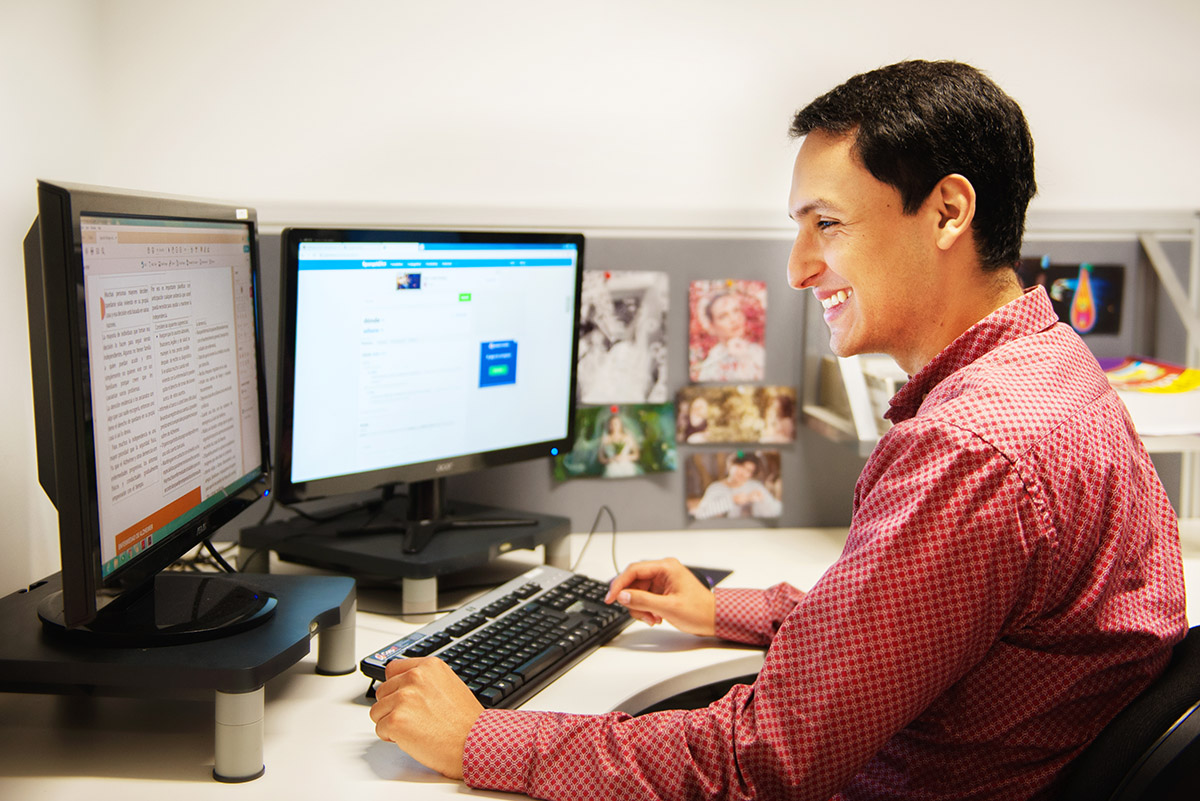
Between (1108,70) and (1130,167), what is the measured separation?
6.8 inches

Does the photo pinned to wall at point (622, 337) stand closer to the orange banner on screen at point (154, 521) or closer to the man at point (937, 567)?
the man at point (937, 567)

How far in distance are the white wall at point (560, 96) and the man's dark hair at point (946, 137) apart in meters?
0.67

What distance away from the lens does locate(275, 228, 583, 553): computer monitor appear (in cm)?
116

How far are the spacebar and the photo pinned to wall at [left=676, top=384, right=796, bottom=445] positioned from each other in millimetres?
637

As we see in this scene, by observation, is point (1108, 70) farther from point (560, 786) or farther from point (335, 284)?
point (560, 786)

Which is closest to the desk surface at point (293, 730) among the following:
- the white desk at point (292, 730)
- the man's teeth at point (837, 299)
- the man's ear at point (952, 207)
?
the white desk at point (292, 730)

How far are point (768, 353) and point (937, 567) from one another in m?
0.95

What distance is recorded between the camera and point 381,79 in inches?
59.6

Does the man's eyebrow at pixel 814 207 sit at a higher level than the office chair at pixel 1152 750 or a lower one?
higher

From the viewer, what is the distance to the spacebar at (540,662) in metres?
0.96

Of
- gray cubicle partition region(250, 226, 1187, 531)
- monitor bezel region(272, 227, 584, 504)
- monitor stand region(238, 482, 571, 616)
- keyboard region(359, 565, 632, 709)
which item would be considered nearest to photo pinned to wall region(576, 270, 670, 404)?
gray cubicle partition region(250, 226, 1187, 531)

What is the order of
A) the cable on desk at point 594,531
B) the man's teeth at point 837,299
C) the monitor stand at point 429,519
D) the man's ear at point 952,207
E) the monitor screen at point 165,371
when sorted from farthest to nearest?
the cable on desk at point 594,531 → the monitor stand at point 429,519 → the man's teeth at point 837,299 → the man's ear at point 952,207 → the monitor screen at point 165,371

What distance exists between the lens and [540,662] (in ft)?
3.22

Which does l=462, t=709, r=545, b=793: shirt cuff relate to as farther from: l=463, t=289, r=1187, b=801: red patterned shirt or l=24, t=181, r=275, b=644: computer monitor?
l=24, t=181, r=275, b=644: computer monitor
